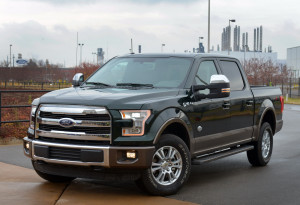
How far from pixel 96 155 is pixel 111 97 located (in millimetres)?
750

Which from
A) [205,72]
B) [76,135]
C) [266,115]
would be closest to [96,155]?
[76,135]

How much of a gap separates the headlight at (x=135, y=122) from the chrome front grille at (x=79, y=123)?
191 millimetres

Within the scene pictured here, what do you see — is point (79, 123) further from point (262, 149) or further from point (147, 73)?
point (262, 149)

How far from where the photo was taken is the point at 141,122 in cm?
628

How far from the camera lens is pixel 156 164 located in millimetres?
6613

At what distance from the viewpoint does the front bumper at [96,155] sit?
6.14 meters

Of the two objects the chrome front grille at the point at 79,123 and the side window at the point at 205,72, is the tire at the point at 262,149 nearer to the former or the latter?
the side window at the point at 205,72

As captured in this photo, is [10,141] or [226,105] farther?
[10,141]

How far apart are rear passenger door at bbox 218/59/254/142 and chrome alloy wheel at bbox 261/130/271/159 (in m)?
0.60

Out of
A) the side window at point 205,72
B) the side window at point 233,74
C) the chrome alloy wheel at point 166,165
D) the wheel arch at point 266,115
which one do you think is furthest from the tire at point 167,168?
the wheel arch at point 266,115

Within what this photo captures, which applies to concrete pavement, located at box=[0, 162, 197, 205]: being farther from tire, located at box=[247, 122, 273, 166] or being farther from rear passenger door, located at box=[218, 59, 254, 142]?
tire, located at box=[247, 122, 273, 166]

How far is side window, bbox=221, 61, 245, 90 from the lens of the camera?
28.0 ft

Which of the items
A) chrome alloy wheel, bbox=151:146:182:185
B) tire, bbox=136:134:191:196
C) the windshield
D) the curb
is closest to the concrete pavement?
tire, bbox=136:134:191:196

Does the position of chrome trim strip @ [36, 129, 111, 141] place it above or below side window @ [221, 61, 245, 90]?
below
